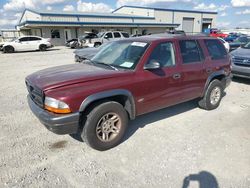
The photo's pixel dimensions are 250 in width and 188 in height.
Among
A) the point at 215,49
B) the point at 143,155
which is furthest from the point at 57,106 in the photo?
the point at 215,49

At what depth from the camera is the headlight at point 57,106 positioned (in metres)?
2.98

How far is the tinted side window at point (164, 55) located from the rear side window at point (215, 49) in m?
1.28

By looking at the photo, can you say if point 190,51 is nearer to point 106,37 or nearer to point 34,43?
point 106,37

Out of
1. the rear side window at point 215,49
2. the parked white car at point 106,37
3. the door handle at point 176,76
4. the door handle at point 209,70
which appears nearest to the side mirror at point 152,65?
the door handle at point 176,76

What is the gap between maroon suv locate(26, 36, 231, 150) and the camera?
3.08 meters

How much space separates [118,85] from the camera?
3414mm

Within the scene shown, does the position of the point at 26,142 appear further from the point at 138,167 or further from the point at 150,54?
the point at 150,54

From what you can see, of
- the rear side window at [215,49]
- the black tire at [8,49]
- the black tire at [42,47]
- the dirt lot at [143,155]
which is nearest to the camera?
the dirt lot at [143,155]

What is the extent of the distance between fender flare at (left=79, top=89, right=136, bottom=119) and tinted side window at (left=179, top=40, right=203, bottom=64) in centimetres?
153

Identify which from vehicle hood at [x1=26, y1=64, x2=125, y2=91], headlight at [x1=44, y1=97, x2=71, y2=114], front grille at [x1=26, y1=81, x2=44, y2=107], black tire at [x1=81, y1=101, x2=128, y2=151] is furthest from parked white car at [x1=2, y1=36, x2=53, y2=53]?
black tire at [x1=81, y1=101, x2=128, y2=151]

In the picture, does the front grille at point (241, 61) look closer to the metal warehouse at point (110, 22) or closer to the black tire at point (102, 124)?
the black tire at point (102, 124)

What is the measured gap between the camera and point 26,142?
3.81 meters

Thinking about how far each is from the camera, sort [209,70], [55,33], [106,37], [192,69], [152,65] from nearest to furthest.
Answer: [152,65] < [192,69] < [209,70] < [106,37] < [55,33]

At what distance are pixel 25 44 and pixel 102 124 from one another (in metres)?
21.8
